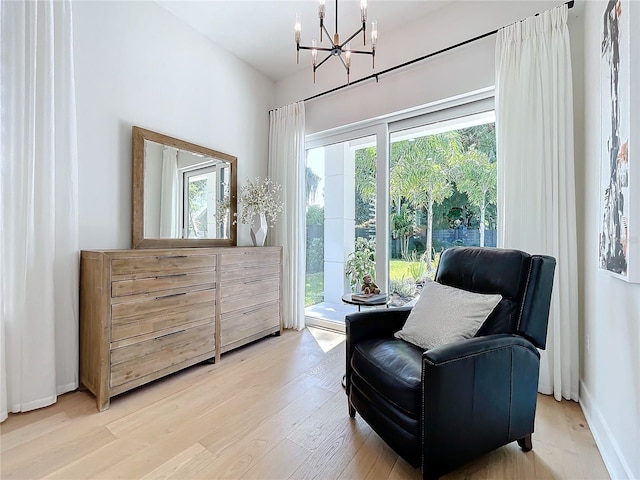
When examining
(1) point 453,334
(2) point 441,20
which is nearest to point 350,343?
(1) point 453,334

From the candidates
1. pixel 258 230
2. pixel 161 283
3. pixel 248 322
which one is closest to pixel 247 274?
pixel 248 322

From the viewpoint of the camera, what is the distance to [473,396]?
4.05ft

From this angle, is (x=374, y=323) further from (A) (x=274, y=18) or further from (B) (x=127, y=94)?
(A) (x=274, y=18)

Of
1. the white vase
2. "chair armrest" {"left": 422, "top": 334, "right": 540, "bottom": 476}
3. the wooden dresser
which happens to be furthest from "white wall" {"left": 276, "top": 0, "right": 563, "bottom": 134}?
"chair armrest" {"left": 422, "top": 334, "right": 540, "bottom": 476}

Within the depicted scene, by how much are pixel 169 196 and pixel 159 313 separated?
3.46ft

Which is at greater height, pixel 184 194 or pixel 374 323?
pixel 184 194

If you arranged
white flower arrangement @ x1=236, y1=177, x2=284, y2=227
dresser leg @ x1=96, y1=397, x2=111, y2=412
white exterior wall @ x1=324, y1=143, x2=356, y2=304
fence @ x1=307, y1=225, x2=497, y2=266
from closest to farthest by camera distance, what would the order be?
dresser leg @ x1=96, y1=397, x2=111, y2=412, fence @ x1=307, y1=225, x2=497, y2=266, white flower arrangement @ x1=236, y1=177, x2=284, y2=227, white exterior wall @ x1=324, y1=143, x2=356, y2=304

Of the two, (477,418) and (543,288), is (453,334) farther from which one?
(543,288)

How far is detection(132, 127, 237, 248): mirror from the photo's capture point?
2.44 m

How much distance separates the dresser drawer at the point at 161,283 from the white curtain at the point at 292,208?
1.09 metres

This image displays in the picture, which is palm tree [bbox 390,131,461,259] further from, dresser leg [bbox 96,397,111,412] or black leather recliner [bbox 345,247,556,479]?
dresser leg [bbox 96,397,111,412]

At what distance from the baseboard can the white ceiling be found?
3.02 m

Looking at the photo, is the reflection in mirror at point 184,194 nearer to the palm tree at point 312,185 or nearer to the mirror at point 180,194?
the mirror at point 180,194

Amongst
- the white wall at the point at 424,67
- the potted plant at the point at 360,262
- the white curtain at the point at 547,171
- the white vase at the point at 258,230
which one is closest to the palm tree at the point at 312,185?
the white wall at the point at 424,67
